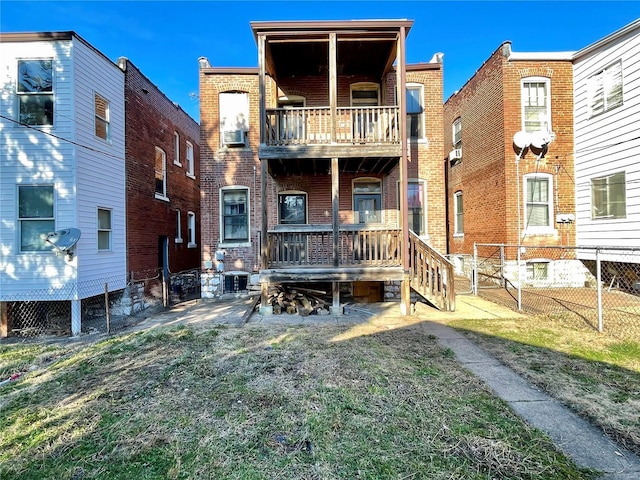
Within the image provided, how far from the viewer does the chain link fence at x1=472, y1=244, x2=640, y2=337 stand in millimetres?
8672

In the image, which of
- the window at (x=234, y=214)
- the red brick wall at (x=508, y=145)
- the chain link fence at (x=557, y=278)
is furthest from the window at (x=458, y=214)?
the window at (x=234, y=214)

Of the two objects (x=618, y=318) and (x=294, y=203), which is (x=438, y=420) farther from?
(x=294, y=203)

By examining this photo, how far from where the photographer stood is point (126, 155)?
31.9 ft

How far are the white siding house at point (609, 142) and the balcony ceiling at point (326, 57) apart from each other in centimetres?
689

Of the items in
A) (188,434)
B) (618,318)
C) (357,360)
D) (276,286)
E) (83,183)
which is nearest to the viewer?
(188,434)

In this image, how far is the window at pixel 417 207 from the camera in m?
10.3

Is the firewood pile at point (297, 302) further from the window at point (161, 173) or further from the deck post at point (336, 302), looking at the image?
the window at point (161, 173)

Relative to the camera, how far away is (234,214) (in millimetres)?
10594

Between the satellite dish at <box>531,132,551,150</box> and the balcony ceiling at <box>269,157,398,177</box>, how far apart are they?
205 inches

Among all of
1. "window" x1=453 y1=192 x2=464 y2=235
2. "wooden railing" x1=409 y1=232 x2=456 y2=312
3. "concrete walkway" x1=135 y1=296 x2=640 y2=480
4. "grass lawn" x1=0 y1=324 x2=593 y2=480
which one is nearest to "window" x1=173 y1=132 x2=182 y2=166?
"concrete walkway" x1=135 y1=296 x2=640 y2=480

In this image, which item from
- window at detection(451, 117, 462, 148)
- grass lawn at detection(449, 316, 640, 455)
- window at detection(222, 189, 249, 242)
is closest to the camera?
grass lawn at detection(449, 316, 640, 455)

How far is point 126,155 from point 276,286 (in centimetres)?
635

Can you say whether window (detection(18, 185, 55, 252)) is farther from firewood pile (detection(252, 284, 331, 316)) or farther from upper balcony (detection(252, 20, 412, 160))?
firewood pile (detection(252, 284, 331, 316))

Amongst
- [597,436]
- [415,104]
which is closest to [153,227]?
[415,104]
